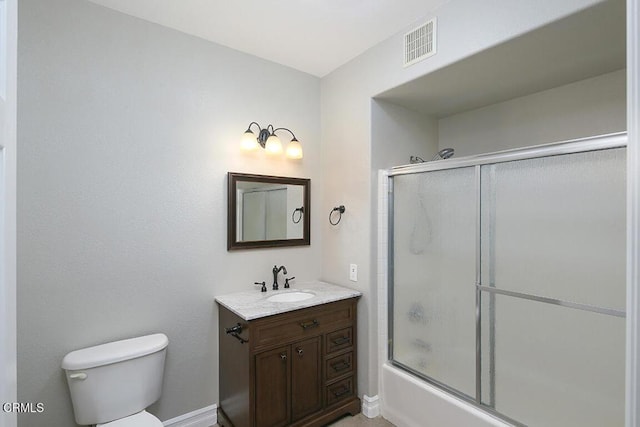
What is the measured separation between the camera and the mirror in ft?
7.29

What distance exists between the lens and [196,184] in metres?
2.09

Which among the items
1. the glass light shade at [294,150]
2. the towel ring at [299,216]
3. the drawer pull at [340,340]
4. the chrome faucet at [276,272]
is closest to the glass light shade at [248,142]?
the glass light shade at [294,150]

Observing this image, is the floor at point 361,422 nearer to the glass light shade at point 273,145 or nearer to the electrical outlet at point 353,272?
the electrical outlet at point 353,272

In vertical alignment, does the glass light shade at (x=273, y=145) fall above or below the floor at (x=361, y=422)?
above

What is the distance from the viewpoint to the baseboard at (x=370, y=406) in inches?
86.9

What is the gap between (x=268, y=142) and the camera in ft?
7.64

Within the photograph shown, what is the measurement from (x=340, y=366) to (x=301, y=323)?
509 mm

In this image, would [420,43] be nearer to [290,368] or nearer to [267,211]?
[267,211]

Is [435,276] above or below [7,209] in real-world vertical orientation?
below

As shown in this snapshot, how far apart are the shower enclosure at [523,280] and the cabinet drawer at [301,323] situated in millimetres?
473

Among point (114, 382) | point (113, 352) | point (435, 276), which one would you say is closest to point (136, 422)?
point (114, 382)

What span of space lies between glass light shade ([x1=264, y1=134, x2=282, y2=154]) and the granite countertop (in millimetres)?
1047

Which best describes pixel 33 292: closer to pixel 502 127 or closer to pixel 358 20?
pixel 358 20
